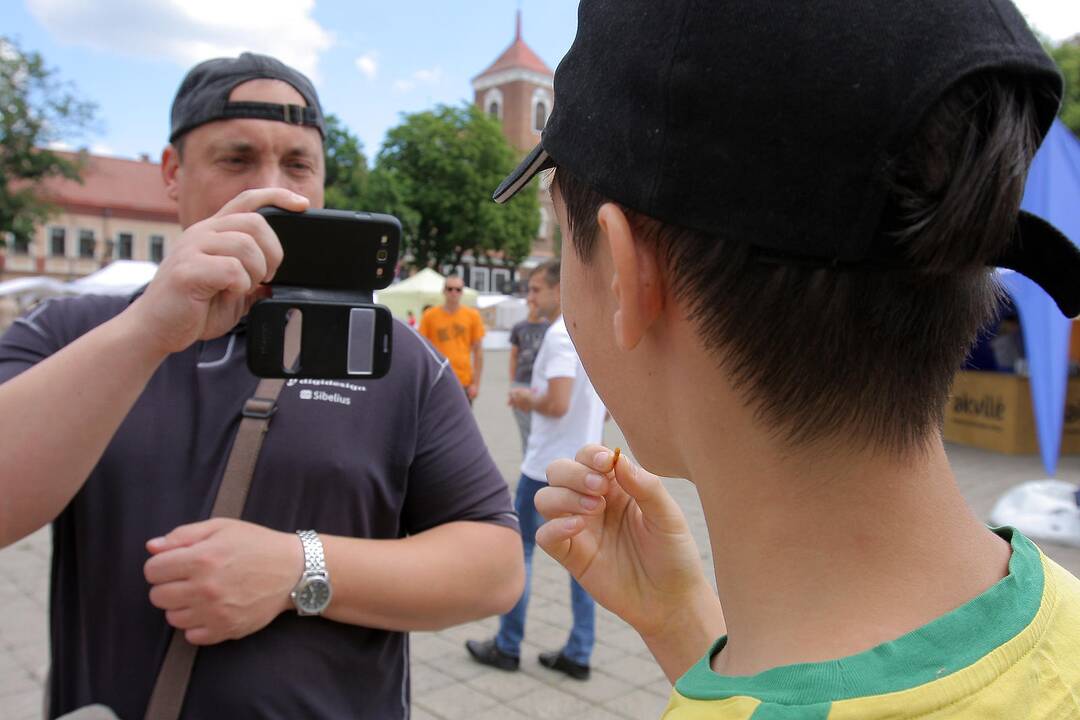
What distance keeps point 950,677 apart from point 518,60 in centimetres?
7207

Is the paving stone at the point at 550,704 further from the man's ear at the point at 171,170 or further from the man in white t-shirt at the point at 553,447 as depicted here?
the man's ear at the point at 171,170

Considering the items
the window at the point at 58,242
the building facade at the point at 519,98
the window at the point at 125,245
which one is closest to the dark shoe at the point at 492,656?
the building facade at the point at 519,98

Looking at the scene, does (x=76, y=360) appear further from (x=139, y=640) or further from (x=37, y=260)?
(x=37, y=260)

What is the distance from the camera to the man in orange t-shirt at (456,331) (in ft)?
27.6

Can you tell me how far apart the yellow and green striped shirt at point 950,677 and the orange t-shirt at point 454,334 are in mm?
7593

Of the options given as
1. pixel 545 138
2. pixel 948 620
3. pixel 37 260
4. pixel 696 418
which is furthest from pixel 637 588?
pixel 37 260

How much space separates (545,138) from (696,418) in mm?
354

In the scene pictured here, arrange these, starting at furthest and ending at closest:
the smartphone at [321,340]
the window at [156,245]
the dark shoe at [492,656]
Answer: the window at [156,245] < the dark shoe at [492,656] < the smartphone at [321,340]

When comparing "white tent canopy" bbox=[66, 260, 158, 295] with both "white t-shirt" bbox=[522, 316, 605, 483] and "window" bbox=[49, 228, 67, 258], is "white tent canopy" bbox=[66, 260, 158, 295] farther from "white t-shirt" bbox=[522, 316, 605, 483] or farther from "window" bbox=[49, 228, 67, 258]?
"window" bbox=[49, 228, 67, 258]

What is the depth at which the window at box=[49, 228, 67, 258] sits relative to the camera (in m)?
56.2

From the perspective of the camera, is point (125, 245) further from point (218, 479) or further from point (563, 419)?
point (218, 479)

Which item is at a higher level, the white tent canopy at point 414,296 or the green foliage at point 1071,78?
the green foliage at point 1071,78

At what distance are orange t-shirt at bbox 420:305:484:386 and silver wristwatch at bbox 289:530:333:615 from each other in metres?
6.62


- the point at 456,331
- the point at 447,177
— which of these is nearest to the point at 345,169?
the point at 447,177
